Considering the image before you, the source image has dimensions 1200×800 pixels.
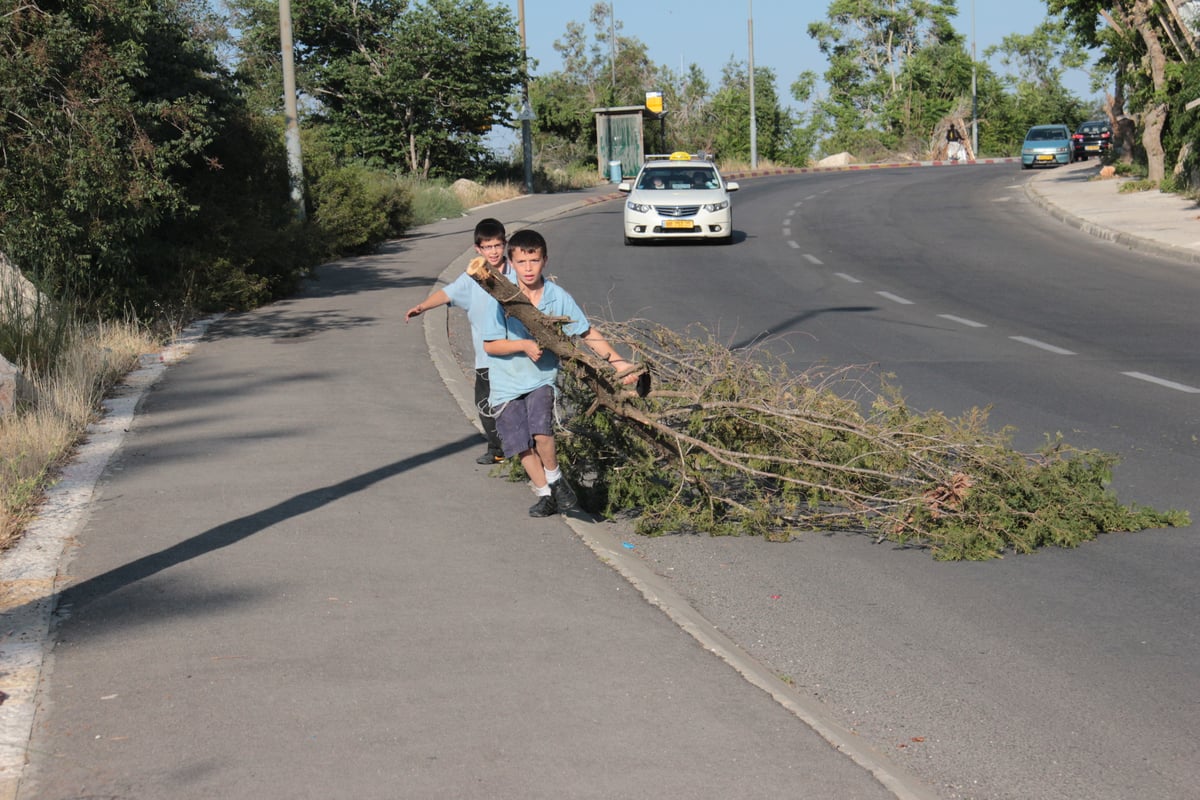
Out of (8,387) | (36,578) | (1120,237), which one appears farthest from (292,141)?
(1120,237)

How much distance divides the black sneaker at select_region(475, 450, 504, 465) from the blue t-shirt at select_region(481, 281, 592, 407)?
1093mm

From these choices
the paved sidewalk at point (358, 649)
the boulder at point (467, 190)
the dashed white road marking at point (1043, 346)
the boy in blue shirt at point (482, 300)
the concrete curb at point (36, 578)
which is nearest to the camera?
the paved sidewalk at point (358, 649)

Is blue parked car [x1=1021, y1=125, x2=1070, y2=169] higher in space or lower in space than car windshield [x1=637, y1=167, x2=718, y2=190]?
higher

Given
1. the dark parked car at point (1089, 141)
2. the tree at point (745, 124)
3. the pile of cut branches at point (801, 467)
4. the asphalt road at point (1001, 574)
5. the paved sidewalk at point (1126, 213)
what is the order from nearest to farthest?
the asphalt road at point (1001, 574) → the pile of cut branches at point (801, 467) → the paved sidewalk at point (1126, 213) → the dark parked car at point (1089, 141) → the tree at point (745, 124)

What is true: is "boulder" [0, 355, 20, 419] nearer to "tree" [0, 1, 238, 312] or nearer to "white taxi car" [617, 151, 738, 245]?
"tree" [0, 1, 238, 312]

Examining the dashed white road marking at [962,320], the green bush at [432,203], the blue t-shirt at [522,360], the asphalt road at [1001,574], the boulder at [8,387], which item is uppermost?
the green bush at [432,203]

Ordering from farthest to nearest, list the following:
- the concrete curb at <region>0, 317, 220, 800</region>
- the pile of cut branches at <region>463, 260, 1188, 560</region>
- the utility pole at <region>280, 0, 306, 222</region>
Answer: the utility pole at <region>280, 0, 306, 222</region>, the pile of cut branches at <region>463, 260, 1188, 560</region>, the concrete curb at <region>0, 317, 220, 800</region>

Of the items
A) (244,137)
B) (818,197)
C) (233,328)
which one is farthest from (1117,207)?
(233,328)

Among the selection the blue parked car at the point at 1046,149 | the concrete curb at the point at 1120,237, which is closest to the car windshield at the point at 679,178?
the concrete curb at the point at 1120,237

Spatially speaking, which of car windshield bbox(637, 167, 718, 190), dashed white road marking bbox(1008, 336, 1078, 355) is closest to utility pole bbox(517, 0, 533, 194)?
car windshield bbox(637, 167, 718, 190)

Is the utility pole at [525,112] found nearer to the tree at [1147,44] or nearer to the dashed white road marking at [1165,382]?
the tree at [1147,44]

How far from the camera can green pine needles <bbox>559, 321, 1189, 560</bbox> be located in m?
6.48

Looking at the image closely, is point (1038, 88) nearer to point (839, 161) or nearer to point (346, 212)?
point (839, 161)

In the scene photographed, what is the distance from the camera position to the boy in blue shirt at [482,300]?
7480 millimetres
